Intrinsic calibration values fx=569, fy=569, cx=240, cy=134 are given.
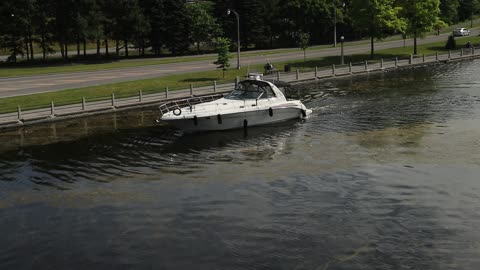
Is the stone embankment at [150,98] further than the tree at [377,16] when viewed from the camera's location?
No

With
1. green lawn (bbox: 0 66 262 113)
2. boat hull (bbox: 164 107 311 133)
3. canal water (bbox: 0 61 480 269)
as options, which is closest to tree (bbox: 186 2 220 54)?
green lawn (bbox: 0 66 262 113)

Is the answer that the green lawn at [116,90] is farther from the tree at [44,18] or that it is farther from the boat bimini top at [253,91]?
the tree at [44,18]

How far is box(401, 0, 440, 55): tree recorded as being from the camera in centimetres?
8400

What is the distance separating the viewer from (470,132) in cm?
3431

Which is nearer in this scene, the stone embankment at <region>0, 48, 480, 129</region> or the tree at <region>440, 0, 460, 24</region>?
the stone embankment at <region>0, 48, 480, 129</region>

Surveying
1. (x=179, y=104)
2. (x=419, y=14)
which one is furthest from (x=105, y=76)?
(x=419, y=14)

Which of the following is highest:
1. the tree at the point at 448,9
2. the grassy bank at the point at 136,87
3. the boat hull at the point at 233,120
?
the tree at the point at 448,9

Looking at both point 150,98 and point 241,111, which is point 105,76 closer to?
point 150,98

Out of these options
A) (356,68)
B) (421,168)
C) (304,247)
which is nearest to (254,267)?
(304,247)

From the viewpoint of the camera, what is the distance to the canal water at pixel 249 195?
18.5m

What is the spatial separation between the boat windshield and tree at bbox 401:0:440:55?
5136 cm

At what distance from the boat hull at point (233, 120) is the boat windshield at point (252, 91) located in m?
1.31

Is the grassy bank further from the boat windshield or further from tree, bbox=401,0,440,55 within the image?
the boat windshield

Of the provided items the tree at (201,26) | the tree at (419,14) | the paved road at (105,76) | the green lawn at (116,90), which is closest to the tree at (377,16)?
the tree at (419,14)
